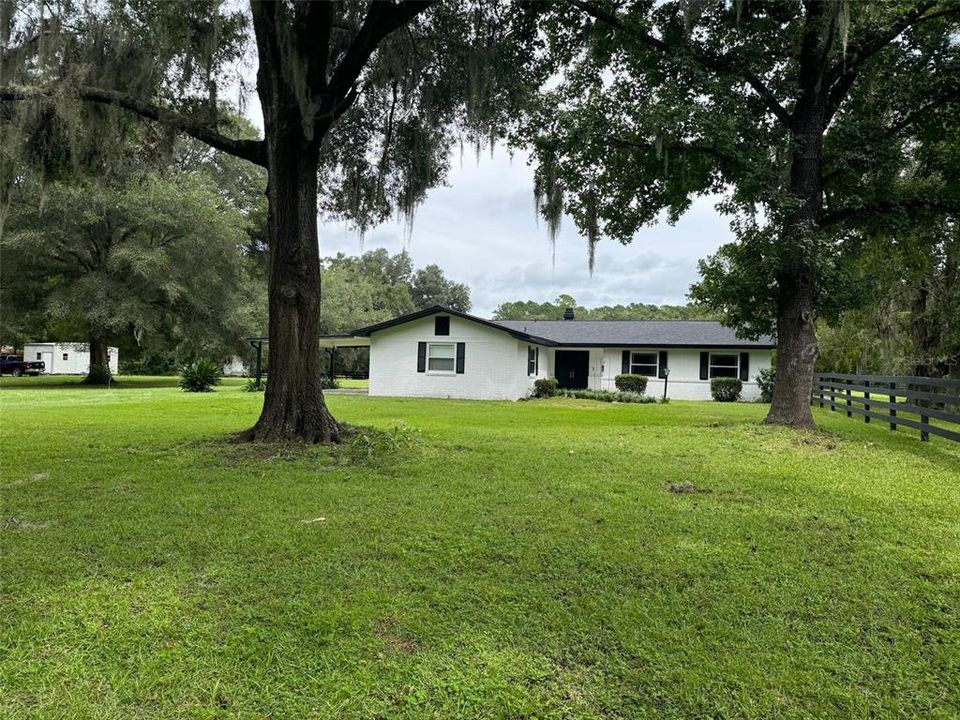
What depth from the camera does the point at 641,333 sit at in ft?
73.5

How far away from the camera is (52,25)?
6.76 meters

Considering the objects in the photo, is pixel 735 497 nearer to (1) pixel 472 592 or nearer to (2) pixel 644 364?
(1) pixel 472 592

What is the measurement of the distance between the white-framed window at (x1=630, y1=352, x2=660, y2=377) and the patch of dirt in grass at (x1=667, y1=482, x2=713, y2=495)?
16879mm

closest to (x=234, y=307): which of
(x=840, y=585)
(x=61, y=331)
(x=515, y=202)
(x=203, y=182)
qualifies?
(x=203, y=182)

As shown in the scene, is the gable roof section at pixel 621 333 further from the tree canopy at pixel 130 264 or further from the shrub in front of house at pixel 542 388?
the tree canopy at pixel 130 264

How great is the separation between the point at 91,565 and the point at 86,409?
36.9ft

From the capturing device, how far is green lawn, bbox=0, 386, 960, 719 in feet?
7.07

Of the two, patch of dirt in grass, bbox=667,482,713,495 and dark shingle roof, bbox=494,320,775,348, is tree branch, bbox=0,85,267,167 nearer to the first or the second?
patch of dirt in grass, bbox=667,482,713,495

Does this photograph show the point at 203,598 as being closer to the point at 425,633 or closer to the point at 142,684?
the point at 142,684

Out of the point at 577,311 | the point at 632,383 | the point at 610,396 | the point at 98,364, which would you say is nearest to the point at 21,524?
the point at 610,396

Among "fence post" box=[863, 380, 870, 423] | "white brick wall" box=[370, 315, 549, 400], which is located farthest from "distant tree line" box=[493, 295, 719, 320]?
"fence post" box=[863, 380, 870, 423]

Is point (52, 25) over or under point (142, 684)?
over

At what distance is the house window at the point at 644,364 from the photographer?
21625 millimetres

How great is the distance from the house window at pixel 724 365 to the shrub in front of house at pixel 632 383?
2.62 metres
